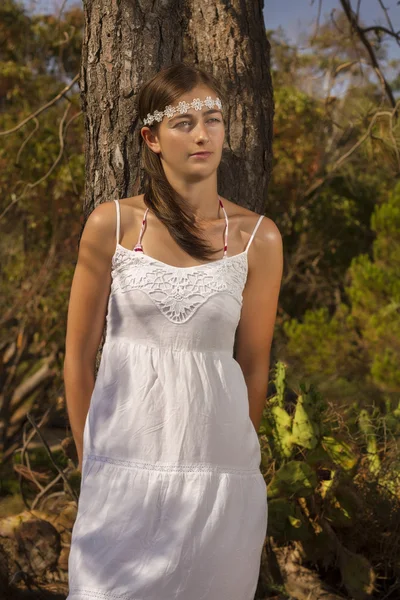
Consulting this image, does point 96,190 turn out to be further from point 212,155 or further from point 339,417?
point 339,417

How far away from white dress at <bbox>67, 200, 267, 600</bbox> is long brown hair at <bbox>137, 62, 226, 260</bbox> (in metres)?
0.09

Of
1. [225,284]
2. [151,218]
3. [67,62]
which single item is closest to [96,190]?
[151,218]

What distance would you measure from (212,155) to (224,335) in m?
0.48

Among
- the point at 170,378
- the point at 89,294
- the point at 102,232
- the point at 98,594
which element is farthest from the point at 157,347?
the point at 98,594

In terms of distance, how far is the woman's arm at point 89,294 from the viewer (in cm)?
221

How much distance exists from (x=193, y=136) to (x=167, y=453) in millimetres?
829

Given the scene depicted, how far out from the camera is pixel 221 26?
308 centimetres

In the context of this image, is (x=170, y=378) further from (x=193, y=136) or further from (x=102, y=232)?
(x=193, y=136)

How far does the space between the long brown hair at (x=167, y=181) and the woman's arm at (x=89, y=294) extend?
0.46 ft

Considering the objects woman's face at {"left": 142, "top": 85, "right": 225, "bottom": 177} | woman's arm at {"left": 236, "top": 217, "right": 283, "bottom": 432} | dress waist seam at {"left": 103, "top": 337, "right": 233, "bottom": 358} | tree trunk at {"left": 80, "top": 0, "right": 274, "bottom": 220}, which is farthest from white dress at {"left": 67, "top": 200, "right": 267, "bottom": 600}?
tree trunk at {"left": 80, "top": 0, "right": 274, "bottom": 220}

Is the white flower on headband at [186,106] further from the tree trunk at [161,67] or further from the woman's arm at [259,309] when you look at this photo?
the tree trunk at [161,67]

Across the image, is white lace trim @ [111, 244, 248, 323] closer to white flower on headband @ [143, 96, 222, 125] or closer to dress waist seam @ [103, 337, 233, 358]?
dress waist seam @ [103, 337, 233, 358]

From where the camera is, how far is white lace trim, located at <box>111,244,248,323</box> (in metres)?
2.14

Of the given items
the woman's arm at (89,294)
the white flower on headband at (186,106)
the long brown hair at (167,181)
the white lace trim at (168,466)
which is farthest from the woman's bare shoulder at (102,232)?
the white lace trim at (168,466)
